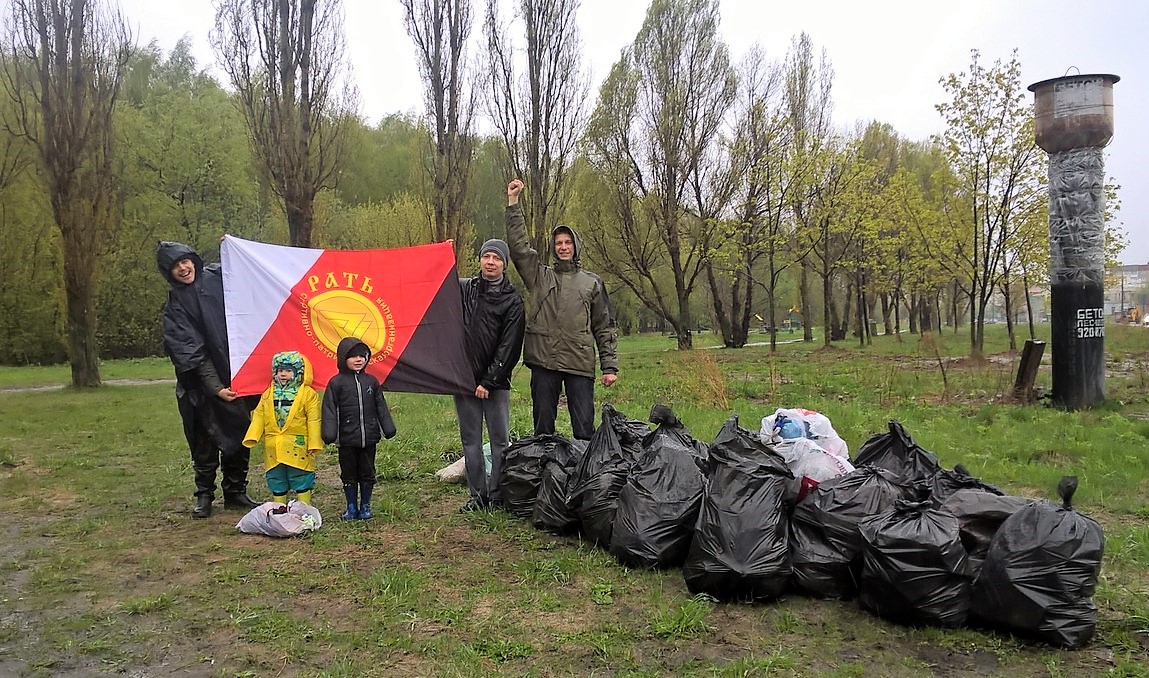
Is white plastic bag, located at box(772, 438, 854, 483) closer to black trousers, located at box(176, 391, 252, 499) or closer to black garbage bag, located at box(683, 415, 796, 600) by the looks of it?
black garbage bag, located at box(683, 415, 796, 600)

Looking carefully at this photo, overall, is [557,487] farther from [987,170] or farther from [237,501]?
[987,170]

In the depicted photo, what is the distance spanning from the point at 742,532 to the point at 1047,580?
1.24 metres

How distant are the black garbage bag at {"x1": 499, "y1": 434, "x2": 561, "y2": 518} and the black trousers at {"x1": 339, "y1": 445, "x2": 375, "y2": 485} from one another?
3.04 ft

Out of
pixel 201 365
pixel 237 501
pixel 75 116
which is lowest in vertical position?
pixel 237 501

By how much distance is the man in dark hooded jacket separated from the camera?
203 inches

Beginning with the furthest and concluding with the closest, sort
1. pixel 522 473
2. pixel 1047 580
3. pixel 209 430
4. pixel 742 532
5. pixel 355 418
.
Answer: pixel 209 430
pixel 522 473
pixel 355 418
pixel 742 532
pixel 1047 580

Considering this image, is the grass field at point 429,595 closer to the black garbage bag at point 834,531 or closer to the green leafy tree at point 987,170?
the black garbage bag at point 834,531

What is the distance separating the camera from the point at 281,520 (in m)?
4.78

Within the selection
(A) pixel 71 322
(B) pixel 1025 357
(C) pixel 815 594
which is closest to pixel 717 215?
(B) pixel 1025 357

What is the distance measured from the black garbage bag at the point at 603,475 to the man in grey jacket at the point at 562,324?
0.45 metres

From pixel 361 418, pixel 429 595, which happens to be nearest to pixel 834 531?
pixel 429 595

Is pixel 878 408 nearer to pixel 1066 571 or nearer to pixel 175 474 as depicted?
pixel 1066 571

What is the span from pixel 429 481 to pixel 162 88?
90.5 ft

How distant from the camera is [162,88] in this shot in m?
27.4
